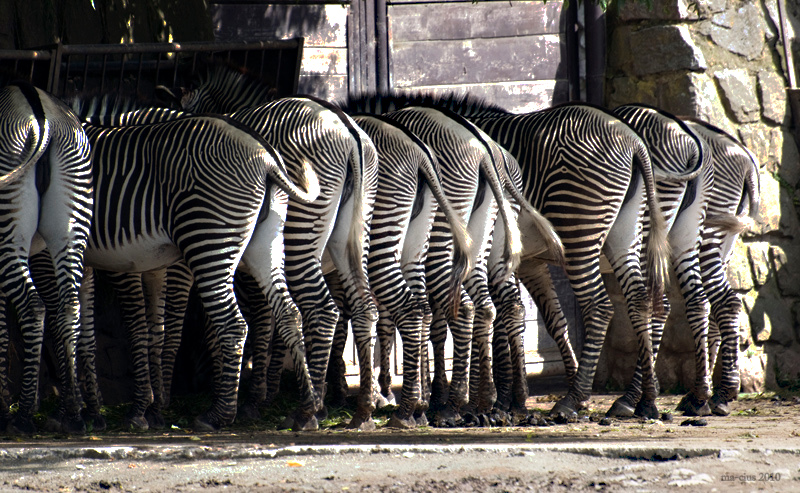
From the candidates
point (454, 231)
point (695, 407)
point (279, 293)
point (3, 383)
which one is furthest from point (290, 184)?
point (695, 407)

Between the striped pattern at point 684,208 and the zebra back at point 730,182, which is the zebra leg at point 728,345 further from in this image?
the zebra back at point 730,182

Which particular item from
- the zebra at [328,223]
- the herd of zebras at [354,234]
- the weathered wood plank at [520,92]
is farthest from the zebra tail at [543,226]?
the weathered wood plank at [520,92]

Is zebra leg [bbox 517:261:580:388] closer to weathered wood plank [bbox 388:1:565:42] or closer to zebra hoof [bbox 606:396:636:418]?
zebra hoof [bbox 606:396:636:418]

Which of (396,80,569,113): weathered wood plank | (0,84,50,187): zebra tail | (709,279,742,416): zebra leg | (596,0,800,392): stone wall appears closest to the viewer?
A: (0,84,50,187): zebra tail

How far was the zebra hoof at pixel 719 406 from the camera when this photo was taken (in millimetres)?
7484

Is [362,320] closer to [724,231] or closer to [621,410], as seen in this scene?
[621,410]

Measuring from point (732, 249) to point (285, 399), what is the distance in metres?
3.96

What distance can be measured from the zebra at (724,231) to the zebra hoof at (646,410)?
1.69ft

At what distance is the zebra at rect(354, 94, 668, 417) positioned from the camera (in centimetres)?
707

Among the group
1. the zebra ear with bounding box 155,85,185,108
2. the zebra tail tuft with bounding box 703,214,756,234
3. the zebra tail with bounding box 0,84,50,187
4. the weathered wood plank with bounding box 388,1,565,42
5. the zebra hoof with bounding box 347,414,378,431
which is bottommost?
the zebra hoof with bounding box 347,414,378,431

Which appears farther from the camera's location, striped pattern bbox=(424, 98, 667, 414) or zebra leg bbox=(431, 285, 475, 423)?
striped pattern bbox=(424, 98, 667, 414)

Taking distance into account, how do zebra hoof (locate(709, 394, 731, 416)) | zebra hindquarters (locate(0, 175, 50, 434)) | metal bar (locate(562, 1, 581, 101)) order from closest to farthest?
zebra hindquarters (locate(0, 175, 50, 434)), zebra hoof (locate(709, 394, 731, 416)), metal bar (locate(562, 1, 581, 101))

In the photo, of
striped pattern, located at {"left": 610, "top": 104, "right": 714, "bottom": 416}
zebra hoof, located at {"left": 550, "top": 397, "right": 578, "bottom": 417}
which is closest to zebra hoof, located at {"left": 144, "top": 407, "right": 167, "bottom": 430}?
zebra hoof, located at {"left": 550, "top": 397, "right": 578, "bottom": 417}

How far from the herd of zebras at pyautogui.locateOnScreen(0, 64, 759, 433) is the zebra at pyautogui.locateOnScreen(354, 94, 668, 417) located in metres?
0.02
